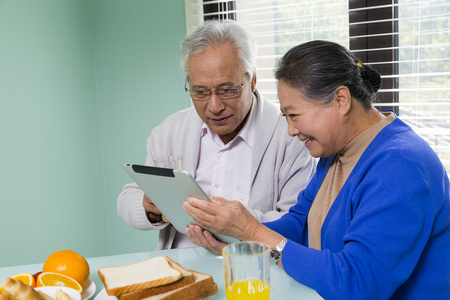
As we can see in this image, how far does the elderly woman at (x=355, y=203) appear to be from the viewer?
3.41ft

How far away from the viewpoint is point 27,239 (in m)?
2.33

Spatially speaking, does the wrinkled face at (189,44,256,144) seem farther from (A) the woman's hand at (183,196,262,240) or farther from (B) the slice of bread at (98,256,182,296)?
(B) the slice of bread at (98,256,182,296)

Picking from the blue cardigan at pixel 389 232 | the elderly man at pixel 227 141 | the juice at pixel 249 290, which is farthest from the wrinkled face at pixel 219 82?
the juice at pixel 249 290

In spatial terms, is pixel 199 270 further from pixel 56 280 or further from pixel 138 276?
pixel 56 280

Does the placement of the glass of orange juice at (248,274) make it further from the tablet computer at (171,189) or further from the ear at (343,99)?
the ear at (343,99)

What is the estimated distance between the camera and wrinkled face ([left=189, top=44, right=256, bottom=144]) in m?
1.64

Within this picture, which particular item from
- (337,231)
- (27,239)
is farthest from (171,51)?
(337,231)

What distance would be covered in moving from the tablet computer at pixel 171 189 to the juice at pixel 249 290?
0.34 m

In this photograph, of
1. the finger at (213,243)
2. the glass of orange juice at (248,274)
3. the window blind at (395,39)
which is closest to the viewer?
the glass of orange juice at (248,274)

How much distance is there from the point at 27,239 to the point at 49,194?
266 mm

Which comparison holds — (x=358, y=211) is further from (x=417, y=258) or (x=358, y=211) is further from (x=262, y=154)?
(x=262, y=154)

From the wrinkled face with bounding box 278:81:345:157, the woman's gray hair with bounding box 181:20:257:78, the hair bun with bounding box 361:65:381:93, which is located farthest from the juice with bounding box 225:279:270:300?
the woman's gray hair with bounding box 181:20:257:78

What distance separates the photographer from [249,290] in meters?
0.91

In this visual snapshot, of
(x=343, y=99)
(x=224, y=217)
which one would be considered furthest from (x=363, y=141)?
(x=224, y=217)
